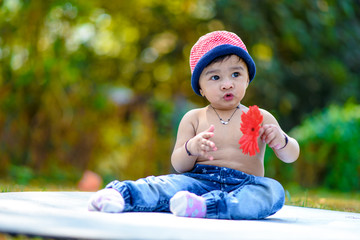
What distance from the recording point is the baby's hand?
2.23 metres

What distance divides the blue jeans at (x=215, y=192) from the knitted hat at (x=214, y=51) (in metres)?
0.55

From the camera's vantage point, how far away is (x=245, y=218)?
88.0 inches

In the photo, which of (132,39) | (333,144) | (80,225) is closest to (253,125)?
(80,225)

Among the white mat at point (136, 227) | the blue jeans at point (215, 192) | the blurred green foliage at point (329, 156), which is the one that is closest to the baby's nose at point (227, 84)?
the blue jeans at point (215, 192)

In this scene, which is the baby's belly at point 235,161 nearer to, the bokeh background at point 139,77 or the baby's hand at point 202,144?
the baby's hand at point 202,144

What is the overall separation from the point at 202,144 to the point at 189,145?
124 millimetres

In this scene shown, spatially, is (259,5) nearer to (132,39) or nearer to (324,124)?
(132,39)

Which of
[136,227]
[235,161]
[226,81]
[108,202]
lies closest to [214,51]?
[226,81]

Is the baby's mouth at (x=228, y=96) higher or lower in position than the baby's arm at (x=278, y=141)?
higher

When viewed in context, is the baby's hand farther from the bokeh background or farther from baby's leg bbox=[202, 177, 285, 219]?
the bokeh background

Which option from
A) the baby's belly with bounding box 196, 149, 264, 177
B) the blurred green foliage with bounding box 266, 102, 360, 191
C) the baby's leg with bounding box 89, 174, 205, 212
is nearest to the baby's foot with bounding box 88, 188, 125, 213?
the baby's leg with bounding box 89, 174, 205, 212

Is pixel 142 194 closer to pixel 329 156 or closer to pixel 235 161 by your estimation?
pixel 235 161

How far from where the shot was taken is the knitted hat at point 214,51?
2.50 m

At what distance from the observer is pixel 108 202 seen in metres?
2.10
